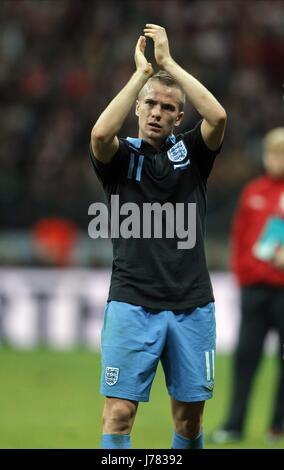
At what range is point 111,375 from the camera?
5.52 metres

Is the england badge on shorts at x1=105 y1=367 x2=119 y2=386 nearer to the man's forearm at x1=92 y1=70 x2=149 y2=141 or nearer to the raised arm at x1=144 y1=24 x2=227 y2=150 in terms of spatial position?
the man's forearm at x1=92 y1=70 x2=149 y2=141

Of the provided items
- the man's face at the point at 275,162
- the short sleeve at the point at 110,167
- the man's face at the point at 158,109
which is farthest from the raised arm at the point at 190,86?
the man's face at the point at 275,162

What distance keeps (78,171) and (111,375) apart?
409 inches

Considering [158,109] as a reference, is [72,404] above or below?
below

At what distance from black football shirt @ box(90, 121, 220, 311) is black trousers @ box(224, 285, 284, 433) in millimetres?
2680

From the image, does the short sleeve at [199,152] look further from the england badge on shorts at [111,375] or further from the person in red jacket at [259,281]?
the person in red jacket at [259,281]

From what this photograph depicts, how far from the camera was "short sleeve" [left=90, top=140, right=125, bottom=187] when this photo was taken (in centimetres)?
557

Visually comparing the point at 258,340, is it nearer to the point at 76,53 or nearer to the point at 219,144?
the point at 219,144

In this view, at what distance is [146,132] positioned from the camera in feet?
18.5

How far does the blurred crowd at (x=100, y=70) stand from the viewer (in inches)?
634

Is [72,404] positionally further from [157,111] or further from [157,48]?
[157,48]

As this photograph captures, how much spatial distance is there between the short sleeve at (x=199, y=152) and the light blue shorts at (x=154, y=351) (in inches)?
27.3

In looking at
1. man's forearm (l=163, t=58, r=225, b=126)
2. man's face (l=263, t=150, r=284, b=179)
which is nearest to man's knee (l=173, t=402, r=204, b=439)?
man's forearm (l=163, t=58, r=225, b=126)

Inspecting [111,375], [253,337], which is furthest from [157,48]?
[253,337]
